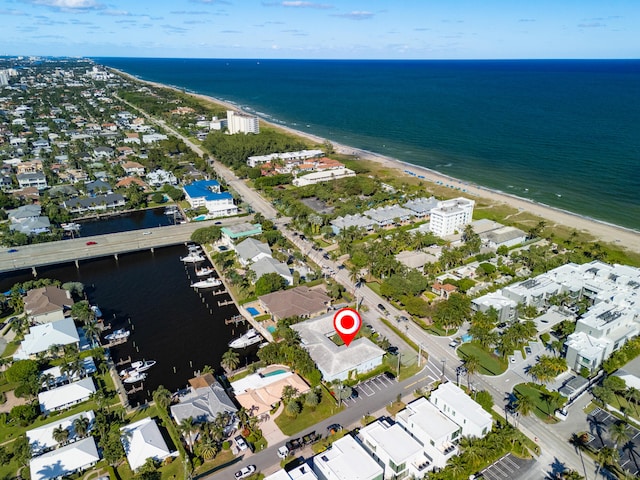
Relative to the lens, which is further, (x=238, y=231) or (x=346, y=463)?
(x=238, y=231)

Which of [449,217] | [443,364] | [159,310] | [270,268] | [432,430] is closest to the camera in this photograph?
[432,430]

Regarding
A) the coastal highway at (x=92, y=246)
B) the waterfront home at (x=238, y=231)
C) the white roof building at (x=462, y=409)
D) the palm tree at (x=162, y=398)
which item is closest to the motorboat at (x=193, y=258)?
the waterfront home at (x=238, y=231)

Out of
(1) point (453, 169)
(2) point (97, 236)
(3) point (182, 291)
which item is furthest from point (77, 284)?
(1) point (453, 169)

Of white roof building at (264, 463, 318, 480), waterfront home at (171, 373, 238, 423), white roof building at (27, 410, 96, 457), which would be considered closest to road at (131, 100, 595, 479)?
white roof building at (264, 463, 318, 480)

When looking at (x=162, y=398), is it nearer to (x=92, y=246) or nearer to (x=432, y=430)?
(x=432, y=430)

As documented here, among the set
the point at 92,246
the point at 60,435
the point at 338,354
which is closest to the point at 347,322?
the point at 338,354

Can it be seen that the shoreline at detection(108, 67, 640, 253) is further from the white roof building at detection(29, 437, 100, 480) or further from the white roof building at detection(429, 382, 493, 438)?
the white roof building at detection(29, 437, 100, 480)

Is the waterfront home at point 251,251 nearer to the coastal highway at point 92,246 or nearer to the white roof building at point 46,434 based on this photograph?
the coastal highway at point 92,246

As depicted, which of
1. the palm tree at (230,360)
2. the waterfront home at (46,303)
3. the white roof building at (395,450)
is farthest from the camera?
the waterfront home at (46,303)
